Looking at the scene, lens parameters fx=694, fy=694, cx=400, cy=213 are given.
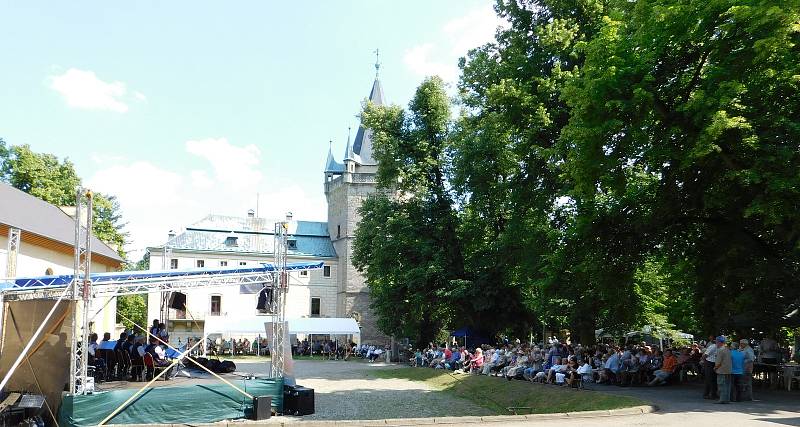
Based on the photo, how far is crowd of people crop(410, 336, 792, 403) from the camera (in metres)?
14.8

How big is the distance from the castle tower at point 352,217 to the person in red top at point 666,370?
137ft

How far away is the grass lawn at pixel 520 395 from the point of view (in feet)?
50.1

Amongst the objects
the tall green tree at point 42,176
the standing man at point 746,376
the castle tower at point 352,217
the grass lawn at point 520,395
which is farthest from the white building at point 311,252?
the standing man at point 746,376

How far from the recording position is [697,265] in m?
19.9

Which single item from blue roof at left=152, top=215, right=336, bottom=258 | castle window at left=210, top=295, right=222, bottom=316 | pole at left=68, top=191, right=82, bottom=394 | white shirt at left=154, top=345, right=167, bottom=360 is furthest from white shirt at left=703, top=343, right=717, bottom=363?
blue roof at left=152, top=215, right=336, bottom=258

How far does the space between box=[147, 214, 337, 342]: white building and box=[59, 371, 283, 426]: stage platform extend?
46.3 meters

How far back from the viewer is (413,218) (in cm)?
3603

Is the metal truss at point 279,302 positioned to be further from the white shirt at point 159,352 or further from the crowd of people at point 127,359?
the white shirt at point 159,352

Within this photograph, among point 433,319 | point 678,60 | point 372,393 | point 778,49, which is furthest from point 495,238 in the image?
point 778,49

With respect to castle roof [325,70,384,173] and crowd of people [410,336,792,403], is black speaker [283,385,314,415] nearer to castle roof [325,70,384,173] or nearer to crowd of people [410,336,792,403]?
crowd of people [410,336,792,403]

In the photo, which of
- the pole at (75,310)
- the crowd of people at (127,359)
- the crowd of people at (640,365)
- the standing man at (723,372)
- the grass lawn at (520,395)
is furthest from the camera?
the crowd of people at (127,359)

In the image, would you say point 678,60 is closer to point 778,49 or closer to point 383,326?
point 778,49

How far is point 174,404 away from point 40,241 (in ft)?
56.7

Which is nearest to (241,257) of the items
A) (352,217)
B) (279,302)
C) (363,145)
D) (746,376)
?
(352,217)
